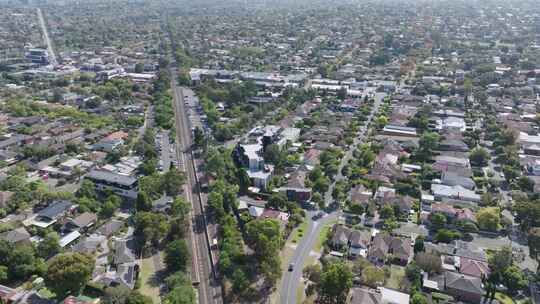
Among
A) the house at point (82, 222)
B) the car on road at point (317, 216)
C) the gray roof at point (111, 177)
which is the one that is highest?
the gray roof at point (111, 177)

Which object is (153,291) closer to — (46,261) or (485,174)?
(46,261)

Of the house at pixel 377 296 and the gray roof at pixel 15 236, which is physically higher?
the gray roof at pixel 15 236

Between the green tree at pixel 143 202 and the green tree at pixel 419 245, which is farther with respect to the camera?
A: the green tree at pixel 143 202

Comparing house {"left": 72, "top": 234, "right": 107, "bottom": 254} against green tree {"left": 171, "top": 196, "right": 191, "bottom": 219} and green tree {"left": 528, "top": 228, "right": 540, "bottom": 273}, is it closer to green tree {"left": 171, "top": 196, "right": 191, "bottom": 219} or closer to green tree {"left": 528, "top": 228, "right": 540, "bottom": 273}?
green tree {"left": 171, "top": 196, "right": 191, "bottom": 219}

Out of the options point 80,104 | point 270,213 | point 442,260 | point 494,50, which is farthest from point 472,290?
point 494,50

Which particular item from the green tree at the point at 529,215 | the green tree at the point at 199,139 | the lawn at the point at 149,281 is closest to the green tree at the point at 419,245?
the green tree at the point at 529,215

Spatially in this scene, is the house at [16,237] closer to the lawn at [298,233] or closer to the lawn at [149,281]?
the lawn at [149,281]

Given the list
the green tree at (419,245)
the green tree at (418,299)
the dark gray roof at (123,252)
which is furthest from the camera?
→ the green tree at (419,245)

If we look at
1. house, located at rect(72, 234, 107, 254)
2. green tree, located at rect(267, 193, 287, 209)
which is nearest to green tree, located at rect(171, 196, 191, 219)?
house, located at rect(72, 234, 107, 254)
